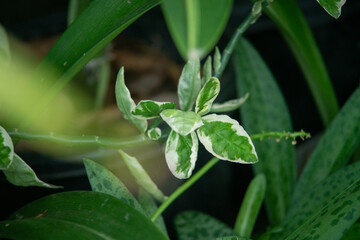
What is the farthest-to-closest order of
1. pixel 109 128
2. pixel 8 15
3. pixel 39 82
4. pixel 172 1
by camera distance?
pixel 8 15, pixel 109 128, pixel 39 82, pixel 172 1

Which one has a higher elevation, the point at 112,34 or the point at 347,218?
the point at 112,34

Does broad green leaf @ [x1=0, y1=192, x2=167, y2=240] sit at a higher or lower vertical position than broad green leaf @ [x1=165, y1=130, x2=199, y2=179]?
lower

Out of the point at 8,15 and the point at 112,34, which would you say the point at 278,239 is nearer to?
the point at 112,34

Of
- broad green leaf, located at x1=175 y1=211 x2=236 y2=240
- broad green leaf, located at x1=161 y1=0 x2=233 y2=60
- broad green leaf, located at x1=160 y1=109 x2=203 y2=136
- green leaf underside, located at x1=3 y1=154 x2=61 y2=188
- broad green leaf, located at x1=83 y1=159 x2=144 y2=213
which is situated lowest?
broad green leaf, located at x1=175 y1=211 x2=236 y2=240

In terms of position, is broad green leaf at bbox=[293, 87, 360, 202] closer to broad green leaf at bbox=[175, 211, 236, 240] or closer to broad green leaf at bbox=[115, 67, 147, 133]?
broad green leaf at bbox=[175, 211, 236, 240]

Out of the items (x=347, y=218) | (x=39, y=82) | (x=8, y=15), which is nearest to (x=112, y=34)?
(x=39, y=82)

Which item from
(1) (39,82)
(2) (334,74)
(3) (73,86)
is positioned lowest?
(2) (334,74)

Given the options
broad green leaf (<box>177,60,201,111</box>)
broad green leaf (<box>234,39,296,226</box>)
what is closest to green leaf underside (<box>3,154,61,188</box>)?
broad green leaf (<box>177,60,201,111</box>)
